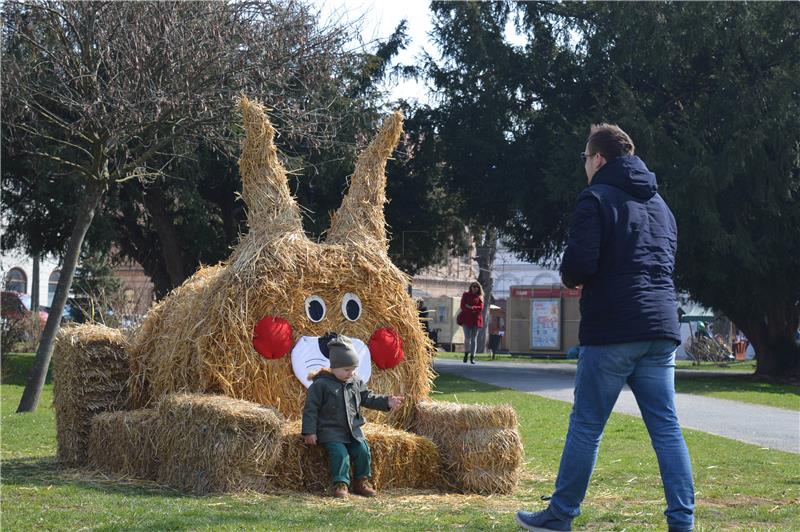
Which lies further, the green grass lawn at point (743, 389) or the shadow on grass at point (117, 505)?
the green grass lawn at point (743, 389)

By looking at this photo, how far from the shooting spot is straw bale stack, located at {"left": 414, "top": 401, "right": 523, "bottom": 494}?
7.59 metres

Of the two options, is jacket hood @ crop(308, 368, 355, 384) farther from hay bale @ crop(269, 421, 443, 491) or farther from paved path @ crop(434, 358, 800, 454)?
paved path @ crop(434, 358, 800, 454)

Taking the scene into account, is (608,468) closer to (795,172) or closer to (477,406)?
(477,406)

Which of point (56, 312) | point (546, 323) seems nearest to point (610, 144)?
point (56, 312)

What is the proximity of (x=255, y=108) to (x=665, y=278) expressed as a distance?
156 inches

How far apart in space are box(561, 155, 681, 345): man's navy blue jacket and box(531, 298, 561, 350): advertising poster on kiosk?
34.0 metres

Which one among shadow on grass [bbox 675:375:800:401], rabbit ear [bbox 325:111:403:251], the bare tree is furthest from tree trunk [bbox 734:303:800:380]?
rabbit ear [bbox 325:111:403:251]

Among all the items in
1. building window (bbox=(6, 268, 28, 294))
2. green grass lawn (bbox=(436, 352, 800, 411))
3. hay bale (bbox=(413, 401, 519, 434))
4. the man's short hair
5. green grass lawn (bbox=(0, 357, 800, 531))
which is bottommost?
green grass lawn (bbox=(0, 357, 800, 531))

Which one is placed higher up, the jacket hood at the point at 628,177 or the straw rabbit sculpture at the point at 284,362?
the jacket hood at the point at 628,177

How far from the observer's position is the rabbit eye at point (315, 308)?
8133 mm

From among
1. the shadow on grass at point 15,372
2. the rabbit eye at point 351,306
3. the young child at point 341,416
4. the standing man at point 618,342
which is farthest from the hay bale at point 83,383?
the shadow on grass at point 15,372

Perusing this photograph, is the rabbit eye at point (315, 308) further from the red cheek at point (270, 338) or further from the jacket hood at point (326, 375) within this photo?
the jacket hood at point (326, 375)

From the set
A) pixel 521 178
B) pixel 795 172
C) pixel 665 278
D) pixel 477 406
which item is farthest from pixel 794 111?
pixel 665 278

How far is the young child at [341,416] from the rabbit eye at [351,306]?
2.18 feet
